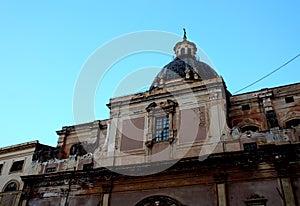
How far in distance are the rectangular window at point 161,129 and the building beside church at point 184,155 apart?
0.22 ft

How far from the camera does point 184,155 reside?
20109mm

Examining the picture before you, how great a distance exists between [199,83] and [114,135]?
6.71 metres

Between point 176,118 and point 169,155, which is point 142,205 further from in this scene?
point 176,118

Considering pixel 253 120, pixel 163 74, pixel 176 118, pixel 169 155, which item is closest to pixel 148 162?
pixel 169 155

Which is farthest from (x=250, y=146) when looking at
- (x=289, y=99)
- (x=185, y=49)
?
(x=185, y=49)

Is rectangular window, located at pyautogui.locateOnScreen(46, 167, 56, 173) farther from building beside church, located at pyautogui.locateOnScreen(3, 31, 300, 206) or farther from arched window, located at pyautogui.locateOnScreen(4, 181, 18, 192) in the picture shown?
arched window, located at pyautogui.locateOnScreen(4, 181, 18, 192)

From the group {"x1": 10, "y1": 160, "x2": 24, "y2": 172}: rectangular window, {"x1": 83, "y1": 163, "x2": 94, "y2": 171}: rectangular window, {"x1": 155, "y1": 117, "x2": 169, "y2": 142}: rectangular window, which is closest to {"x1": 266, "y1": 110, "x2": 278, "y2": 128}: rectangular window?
{"x1": 155, "y1": 117, "x2": 169, "y2": 142}: rectangular window

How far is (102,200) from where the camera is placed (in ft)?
67.8

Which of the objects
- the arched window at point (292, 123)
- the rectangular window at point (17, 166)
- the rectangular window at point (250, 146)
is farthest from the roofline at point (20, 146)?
the arched window at point (292, 123)

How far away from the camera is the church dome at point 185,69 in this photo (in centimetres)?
2878

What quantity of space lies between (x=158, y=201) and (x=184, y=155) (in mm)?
3039

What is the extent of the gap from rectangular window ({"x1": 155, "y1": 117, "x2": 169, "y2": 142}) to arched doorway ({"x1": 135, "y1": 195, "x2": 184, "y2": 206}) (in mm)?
3820

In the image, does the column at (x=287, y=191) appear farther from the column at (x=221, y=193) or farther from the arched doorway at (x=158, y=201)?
the arched doorway at (x=158, y=201)

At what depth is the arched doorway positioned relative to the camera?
1874 centimetres
